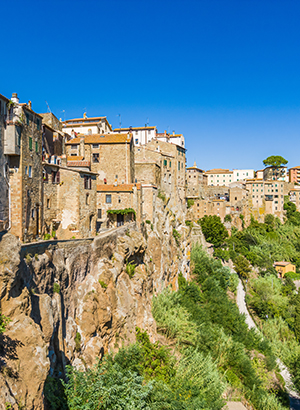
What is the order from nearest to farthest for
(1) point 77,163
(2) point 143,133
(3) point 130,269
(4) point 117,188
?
(3) point 130,269
(1) point 77,163
(4) point 117,188
(2) point 143,133

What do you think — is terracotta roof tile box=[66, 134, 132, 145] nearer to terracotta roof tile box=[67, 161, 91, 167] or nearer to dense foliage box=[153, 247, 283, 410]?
terracotta roof tile box=[67, 161, 91, 167]

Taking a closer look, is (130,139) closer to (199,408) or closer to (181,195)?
(181,195)

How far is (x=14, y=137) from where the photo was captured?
19875mm

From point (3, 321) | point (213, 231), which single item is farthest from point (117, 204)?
point (213, 231)

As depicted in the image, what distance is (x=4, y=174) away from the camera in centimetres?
1956

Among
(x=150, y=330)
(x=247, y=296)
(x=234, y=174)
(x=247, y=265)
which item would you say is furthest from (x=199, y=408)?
(x=234, y=174)

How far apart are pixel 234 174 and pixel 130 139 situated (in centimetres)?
9576

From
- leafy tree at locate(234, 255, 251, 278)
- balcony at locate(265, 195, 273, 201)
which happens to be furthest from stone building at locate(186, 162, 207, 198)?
leafy tree at locate(234, 255, 251, 278)

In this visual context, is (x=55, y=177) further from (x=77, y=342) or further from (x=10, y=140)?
(x=77, y=342)

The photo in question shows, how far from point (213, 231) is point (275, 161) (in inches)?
2355

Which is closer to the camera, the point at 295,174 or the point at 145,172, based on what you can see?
the point at 145,172

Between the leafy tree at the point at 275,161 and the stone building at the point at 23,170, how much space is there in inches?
4223

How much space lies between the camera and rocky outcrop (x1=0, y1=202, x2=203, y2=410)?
1055cm

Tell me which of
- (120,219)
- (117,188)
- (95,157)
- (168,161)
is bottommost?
(120,219)
